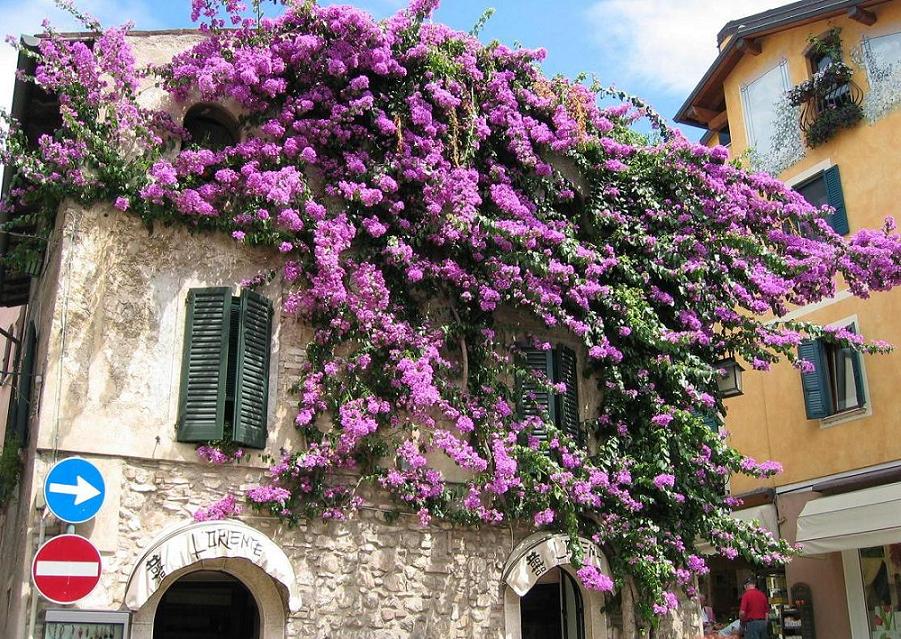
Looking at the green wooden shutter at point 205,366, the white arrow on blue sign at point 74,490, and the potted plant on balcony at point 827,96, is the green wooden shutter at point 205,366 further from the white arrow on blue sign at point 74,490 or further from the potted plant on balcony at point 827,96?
the potted plant on balcony at point 827,96

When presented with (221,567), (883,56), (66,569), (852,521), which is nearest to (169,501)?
(221,567)

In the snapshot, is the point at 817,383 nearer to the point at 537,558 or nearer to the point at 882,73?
the point at 882,73

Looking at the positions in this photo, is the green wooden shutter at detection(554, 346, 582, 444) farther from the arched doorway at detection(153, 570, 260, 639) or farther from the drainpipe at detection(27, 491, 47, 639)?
the drainpipe at detection(27, 491, 47, 639)

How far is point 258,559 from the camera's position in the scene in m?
9.53

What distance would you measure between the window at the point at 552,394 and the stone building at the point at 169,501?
1.53 m

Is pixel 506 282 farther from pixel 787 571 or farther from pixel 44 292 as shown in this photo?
pixel 787 571

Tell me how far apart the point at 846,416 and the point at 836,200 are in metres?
4.08

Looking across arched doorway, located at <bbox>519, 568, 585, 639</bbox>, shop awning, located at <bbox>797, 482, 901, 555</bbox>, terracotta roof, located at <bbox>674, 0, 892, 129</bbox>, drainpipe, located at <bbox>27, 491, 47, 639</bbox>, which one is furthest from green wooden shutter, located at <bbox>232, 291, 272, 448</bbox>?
terracotta roof, located at <bbox>674, 0, 892, 129</bbox>

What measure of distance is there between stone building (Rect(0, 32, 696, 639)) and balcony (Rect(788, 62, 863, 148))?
11.2 meters

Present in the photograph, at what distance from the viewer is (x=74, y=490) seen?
8.75 m

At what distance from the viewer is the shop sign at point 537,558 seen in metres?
11.1

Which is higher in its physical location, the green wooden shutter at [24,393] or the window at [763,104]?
the window at [763,104]

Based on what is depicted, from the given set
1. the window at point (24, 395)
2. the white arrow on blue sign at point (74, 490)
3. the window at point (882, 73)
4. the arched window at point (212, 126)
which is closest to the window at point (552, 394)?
the arched window at point (212, 126)

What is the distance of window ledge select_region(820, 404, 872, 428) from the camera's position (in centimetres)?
1733
